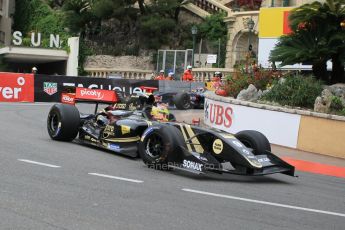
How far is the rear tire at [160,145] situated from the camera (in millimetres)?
9586

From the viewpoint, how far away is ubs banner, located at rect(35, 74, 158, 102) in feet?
88.7

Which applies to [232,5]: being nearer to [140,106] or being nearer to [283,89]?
[283,89]

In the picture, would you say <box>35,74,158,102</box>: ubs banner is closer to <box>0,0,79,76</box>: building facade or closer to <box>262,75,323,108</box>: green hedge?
<box>262,75,323,108</box>: green hedge

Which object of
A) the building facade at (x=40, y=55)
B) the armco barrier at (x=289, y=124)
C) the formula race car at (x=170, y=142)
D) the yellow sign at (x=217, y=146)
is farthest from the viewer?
the building facade at (x=40, y=55)

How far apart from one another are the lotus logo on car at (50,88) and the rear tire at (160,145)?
1788 centimetres

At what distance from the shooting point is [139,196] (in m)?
7.78

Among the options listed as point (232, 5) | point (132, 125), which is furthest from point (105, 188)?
point (232, 5)

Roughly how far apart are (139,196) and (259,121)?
29.1ft

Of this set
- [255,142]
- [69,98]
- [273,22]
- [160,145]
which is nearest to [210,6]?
[273,22]

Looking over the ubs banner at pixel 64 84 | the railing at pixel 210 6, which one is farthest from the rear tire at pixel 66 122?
the railing at pixel 210 6

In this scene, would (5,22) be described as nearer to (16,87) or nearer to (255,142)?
(16,87)

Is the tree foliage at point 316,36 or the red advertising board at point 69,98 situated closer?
the red advertising board at point 69,98

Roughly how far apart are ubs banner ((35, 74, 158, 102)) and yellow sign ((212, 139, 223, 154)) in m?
16.6

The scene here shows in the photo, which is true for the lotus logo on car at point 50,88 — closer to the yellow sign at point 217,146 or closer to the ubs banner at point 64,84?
the ubs banner at point 64,84
